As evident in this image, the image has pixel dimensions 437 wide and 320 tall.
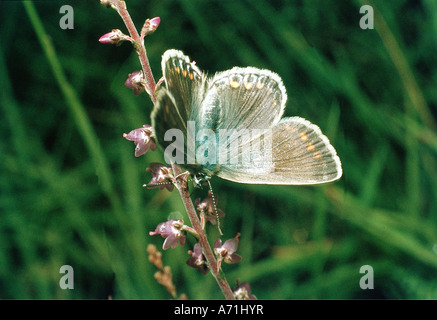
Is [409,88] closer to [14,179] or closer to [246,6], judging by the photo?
[246,6]

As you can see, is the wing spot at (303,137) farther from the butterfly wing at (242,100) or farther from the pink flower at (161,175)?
the pink flower at (161,175)

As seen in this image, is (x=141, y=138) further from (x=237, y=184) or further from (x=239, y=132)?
(x=237, y=184)

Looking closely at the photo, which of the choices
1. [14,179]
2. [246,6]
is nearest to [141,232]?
[14,179]

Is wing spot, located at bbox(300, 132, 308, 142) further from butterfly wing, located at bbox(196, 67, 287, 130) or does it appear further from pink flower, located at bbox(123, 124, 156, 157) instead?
pink flower, located at bbox(123, 124, 156, 157)


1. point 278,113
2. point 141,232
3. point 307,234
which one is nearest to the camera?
point 278,113

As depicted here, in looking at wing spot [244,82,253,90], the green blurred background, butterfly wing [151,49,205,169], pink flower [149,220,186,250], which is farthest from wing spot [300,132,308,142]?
the green blurred background

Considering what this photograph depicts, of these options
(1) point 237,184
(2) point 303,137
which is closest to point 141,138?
(2) point 303,137
